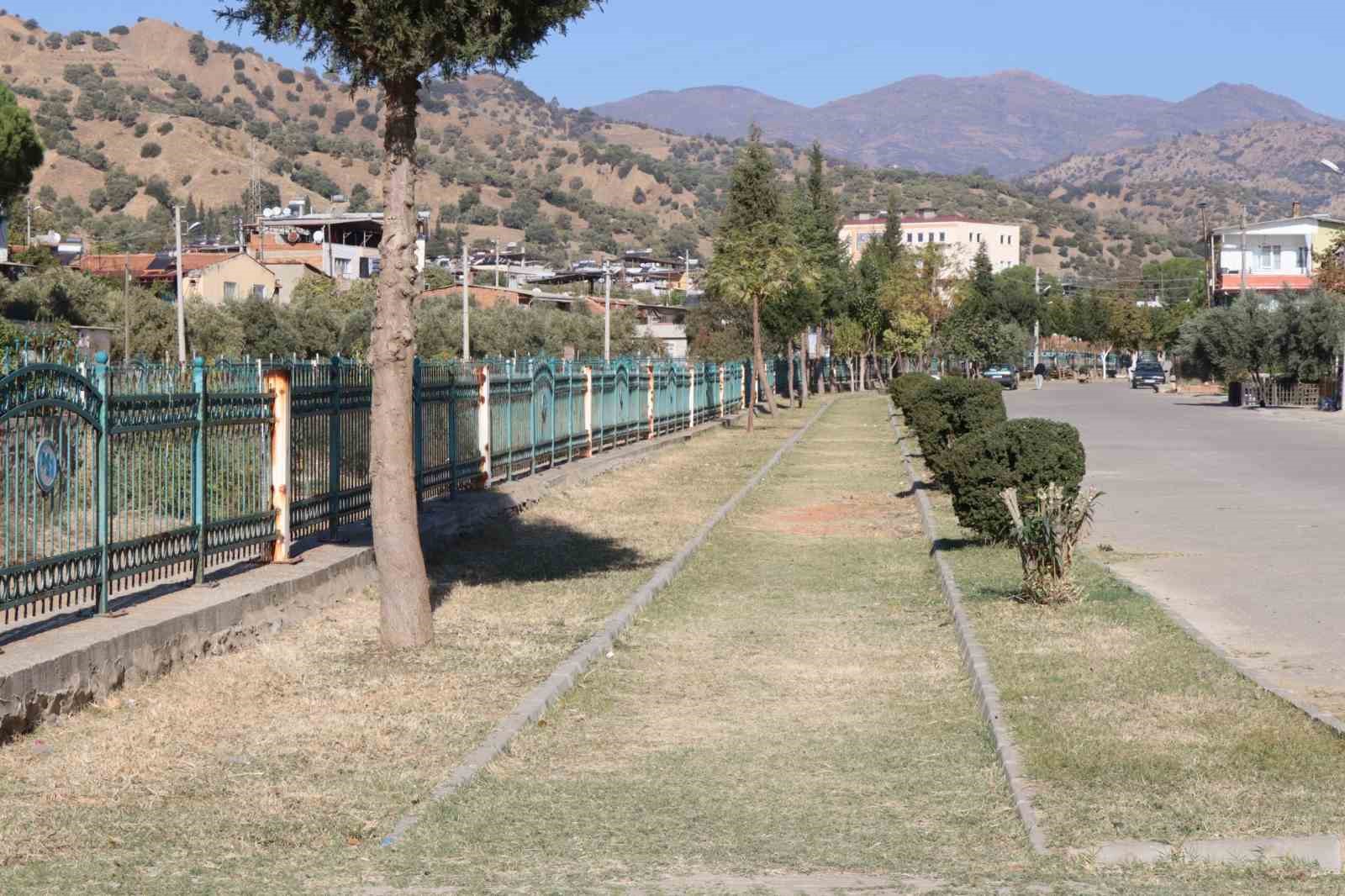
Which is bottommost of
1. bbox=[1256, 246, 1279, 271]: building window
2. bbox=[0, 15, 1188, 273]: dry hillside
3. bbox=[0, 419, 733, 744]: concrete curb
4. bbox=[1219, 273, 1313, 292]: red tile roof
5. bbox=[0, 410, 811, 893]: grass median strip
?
bbox=[0, 410, 811, 893]: grass median strip

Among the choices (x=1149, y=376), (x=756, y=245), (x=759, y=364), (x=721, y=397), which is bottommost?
(x=721, y=397)

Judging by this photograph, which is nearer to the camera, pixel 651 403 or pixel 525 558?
pixel 525 558

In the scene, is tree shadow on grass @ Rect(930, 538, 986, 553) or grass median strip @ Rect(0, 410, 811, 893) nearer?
grass median strip @ Rect(0, 410, 811, 893)

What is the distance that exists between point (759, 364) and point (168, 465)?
43627 mm

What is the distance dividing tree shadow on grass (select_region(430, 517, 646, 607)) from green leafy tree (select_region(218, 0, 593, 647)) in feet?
7.20

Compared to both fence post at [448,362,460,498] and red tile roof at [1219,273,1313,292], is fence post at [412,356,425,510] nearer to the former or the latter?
fence post at [448,362,460,498]

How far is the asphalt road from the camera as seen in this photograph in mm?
11438

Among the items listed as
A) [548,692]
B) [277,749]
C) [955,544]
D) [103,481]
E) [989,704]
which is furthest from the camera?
[955,544]

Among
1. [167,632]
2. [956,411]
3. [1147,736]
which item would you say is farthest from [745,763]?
[956,411]

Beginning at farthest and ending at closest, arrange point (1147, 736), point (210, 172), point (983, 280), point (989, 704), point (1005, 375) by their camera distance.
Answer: point (210, 172)
point (983, 280)
point (1005, 375)
point (989, 704)
point (1147, 736)

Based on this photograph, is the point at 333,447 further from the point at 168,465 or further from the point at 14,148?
the point at 14,148

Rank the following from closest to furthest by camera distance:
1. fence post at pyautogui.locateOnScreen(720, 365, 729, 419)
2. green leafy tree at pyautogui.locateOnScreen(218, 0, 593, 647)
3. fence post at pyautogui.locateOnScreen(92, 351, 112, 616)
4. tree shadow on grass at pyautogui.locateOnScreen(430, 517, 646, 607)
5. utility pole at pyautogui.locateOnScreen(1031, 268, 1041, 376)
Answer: fence post at pyautogui.locateOnScreen(92, 351, 112, 616) < green leafy tree at pyautogui.locateOnScreen(218, 0, 593, 647) < tree shadow on grass at pyautogui.locateOnScreen(430, 517, 646, 607) < fence post at pyautogui.locateOnScreen(720, 365, 729, 419) < utility pole at pyautogui.locateOnScreen(1031, 268, 1041, 376)

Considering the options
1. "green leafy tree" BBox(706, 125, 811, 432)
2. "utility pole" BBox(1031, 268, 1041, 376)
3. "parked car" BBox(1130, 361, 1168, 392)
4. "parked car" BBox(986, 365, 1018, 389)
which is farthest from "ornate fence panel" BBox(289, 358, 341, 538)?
"utility pole" BBox(1031, 268, 1041, 376)

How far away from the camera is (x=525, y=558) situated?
16.5 meters
